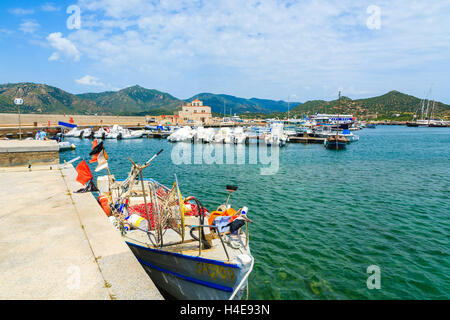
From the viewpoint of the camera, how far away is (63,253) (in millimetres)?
6188

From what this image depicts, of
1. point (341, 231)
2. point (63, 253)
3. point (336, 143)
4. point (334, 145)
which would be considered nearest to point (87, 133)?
point (334, 145)

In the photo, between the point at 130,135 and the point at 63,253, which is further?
the point at 130,135

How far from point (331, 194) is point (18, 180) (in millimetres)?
19808

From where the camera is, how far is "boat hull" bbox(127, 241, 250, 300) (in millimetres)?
6527

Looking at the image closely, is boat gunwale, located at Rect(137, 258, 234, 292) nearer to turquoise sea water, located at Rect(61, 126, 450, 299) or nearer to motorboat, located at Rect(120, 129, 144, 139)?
turquoise sea water, located at Rect(61, 126, 450, 299)

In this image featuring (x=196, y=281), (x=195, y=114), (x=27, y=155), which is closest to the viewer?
(x=196, y=281)

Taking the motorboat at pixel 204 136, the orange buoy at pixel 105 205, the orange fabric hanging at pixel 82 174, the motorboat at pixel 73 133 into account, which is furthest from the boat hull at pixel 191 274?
the motorboat at pixel 73 133

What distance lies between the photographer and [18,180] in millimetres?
12820

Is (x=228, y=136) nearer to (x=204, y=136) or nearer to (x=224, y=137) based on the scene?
(x=224, y=137)

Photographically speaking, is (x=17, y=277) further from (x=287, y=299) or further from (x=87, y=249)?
(x=287, y=299)

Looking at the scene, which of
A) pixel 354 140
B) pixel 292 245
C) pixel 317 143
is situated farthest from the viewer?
pixel 354 140

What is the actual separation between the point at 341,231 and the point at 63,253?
473 inches

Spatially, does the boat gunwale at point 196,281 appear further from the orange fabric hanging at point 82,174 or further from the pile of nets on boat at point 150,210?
the orange fabric hanging at point 82,174
